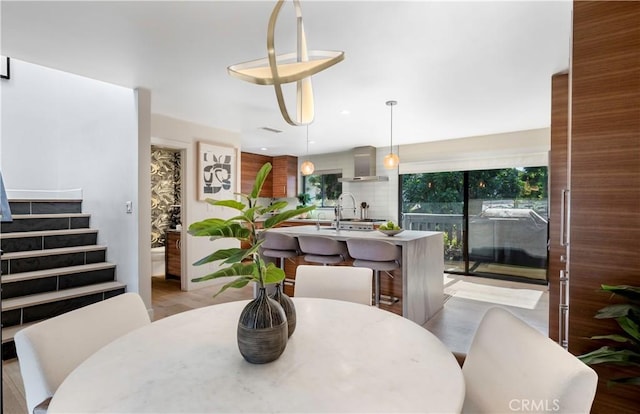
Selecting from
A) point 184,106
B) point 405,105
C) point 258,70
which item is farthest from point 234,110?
point 258,70

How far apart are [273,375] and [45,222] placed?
4039 millimetres

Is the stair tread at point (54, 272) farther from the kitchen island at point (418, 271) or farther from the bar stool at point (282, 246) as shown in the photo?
the kitchen island at point (418, 271)

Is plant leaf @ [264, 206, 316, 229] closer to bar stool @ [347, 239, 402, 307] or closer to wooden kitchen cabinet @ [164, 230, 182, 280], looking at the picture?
bar stool @ [347, 239, 402, 307]

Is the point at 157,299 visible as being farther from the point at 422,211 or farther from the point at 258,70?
the point at 422,211

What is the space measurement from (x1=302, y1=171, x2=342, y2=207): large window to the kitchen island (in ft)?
11.4

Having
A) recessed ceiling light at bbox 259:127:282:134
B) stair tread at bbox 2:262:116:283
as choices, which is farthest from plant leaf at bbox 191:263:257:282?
recessed ceiling light at bbox 259:127:282:134

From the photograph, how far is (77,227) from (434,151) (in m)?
5.54

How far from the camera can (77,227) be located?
3.81 meters

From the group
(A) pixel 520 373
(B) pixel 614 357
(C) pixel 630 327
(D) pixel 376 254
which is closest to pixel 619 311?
(C) pixel 630 327

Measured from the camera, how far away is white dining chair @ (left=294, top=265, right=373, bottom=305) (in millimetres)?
1822

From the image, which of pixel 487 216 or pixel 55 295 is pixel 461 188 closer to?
pixel 487 216

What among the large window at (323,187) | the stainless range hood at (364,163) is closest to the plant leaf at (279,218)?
the stainless range hood at (364,163)

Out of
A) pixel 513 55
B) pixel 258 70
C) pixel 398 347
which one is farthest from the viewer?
pixel 513 55

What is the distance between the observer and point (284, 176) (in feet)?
23.0
